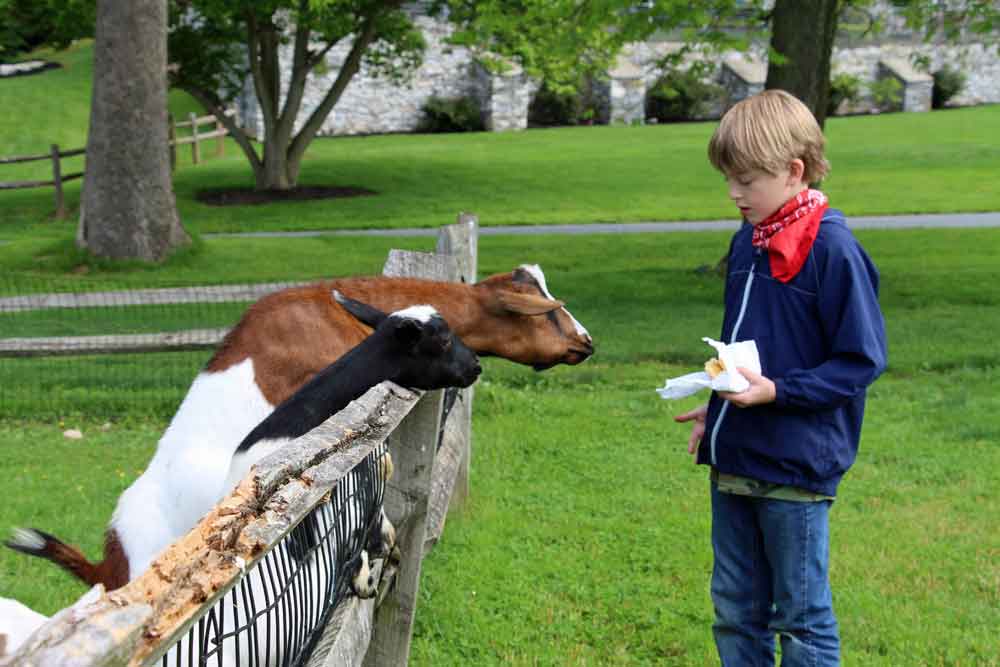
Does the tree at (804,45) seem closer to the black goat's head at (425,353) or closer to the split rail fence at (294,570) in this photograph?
the split rail fence at (294,570)

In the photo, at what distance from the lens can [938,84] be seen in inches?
2036

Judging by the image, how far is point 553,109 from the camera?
47.4 meters

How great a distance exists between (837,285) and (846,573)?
2.60 m

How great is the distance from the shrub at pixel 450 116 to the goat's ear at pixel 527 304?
133 ft

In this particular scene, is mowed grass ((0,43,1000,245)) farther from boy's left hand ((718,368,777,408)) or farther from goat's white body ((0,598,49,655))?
goat's white body ((0,598,49,655))

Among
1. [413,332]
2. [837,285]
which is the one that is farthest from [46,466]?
[837,285]

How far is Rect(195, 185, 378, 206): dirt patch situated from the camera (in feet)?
82.3

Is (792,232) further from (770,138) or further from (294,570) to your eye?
(294,570)

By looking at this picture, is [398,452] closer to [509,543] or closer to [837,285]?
[837,285]

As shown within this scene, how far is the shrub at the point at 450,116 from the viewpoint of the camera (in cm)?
4462

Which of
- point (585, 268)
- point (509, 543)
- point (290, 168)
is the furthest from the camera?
point (290, 168)

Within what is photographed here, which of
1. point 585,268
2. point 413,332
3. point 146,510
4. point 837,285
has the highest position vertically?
point 837,285

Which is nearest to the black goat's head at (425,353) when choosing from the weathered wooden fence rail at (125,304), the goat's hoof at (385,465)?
the goat's hoof at (385,465)

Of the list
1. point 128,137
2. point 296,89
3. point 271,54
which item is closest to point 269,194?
point 296,89
